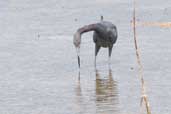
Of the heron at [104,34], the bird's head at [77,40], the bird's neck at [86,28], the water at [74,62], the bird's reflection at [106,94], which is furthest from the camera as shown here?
the heron at [104,34]

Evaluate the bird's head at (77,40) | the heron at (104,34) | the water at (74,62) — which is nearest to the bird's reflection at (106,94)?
→ the water at (74,62)

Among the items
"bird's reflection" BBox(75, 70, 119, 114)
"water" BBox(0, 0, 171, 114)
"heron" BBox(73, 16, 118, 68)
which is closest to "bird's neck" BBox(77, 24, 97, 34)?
"heron" BBox(73, 16, 118, 68)

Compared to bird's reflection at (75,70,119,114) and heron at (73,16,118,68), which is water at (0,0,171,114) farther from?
heron at (73,16,118,68)

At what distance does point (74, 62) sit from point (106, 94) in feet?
8.44

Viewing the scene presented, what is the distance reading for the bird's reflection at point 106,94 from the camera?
866cm

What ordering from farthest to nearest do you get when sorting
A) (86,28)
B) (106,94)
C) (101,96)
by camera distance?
(86,28)
(106,94)
(101,96)

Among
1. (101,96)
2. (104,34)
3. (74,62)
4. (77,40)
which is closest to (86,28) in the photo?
(77,40)

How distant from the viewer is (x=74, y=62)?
12.2 m

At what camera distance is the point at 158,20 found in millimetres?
15664

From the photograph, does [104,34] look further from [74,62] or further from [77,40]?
[74,62]

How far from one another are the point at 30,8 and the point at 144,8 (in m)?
2.67

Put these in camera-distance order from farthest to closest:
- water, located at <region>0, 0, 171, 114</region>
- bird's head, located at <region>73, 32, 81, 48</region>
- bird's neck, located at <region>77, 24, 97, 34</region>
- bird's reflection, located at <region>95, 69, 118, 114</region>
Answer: bird's neck, located at <region>77, 24, 97, 34</region> → bird's head, located at <region>73, 32, 81, 48</region> → water, located at <region>0, 0, 171, 114</region> → bird's reflection, located at <region>95, 69, 118, 114</region>

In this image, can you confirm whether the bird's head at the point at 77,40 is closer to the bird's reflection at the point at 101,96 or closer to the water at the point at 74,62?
the water at the point at 74,62

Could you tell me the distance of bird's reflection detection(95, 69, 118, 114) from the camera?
8.66 meters
